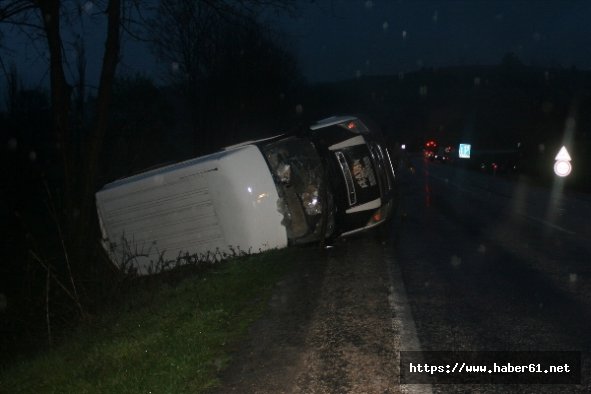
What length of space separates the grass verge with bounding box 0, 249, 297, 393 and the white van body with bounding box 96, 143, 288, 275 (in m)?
0.80

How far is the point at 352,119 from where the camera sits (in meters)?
13.6

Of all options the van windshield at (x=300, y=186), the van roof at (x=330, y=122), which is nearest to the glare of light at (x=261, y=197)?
the van windshield at (x=300, y=186)

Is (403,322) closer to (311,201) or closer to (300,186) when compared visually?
(311,201)

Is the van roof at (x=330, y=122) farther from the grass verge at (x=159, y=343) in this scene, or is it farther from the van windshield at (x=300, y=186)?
the grass verge at (x=159, y=343)

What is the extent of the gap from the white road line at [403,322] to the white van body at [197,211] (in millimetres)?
2452

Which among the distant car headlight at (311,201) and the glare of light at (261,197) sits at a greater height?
the glare of light at (261,197)

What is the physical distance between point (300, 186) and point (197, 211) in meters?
2.22

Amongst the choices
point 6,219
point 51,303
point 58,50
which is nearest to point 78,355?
point 51,303

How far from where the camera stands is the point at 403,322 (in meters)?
6.66

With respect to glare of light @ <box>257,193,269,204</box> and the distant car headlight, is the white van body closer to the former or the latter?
glare of light @ <box>257,193,269,204</box>

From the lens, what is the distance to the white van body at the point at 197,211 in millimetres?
10188

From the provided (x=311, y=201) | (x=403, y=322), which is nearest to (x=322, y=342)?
(x=403, y=322)

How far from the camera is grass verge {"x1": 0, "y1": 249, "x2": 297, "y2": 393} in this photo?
5371 mm

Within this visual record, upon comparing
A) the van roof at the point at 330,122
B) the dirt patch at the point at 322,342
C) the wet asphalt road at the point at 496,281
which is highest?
the van roof at the point at 330,122
